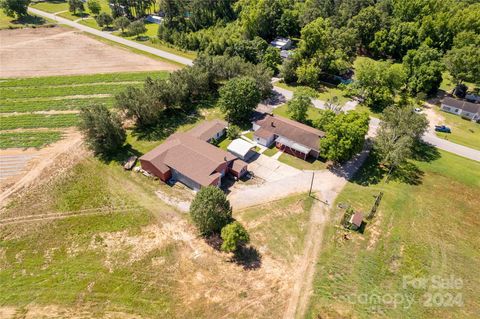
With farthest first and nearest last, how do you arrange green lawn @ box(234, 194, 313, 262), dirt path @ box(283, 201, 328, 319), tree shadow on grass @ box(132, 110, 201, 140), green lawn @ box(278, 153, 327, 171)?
tree shadow on grass @ box(132, 110, 201, 140) < green lawn @ box(278, 153, 327, 171) < green lawn @ box(234, 194, 313, 262) < dirt path @ box(283, 201, 328, 319)

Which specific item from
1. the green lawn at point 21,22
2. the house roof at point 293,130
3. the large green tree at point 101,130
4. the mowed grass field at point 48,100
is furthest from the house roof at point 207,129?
the green lawn at point 21,22

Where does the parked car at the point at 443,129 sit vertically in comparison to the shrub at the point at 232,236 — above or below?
above

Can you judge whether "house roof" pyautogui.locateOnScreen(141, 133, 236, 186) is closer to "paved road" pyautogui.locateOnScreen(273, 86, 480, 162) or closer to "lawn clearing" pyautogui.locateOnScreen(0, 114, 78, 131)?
"lawn clearing" pyautogui.locateOnScreen(0, 114, 78, 131)

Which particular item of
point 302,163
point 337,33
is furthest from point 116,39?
point 302,163

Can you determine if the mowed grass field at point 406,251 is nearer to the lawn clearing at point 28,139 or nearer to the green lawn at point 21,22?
the lawn clearing at point 28,139

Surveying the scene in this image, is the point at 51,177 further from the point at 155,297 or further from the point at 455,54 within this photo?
the point at 455,54

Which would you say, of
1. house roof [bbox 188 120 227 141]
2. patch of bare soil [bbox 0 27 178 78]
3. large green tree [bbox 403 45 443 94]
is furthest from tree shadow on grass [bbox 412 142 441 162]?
patch of bare soil [bbox 0 27 178 78]

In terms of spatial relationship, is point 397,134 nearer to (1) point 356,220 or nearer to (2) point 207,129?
(1) point 356,220
